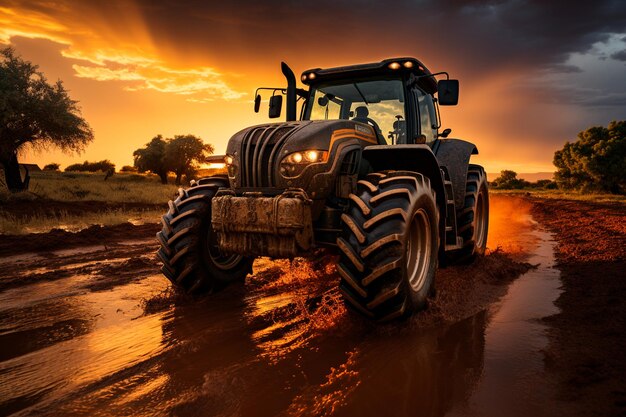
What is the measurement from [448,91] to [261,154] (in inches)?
100

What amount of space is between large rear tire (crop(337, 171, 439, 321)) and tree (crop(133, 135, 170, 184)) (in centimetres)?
4585

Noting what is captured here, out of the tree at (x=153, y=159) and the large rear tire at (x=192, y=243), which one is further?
the tree at (x=153, y=159)

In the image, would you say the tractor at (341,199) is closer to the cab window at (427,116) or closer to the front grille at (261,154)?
the front grille at (261,154)

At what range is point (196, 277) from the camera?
472 cm

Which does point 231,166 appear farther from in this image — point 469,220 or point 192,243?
point 469,220

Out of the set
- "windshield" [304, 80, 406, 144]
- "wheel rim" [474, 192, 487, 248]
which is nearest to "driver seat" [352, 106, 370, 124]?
"windshield" [304, 80, 406, 144]

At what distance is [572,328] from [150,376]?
11.9 feet

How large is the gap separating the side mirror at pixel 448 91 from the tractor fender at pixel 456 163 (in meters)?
1.31

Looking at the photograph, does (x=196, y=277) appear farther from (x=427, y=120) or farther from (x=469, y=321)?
(x=427, y=120)

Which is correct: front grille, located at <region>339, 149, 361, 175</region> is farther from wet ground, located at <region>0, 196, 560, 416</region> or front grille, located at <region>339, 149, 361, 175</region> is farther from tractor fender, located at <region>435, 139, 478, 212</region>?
tractor fender, located at <region>435, 139, 478, 212</region>

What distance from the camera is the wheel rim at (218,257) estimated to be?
484cm

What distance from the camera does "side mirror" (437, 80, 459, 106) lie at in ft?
16.9

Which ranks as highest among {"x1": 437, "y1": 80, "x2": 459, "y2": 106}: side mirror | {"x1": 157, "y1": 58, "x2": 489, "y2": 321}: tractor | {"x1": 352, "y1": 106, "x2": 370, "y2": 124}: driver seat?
{"x1": 437, "y1": 80, "x2": 459, "y2": 106}: side mirror

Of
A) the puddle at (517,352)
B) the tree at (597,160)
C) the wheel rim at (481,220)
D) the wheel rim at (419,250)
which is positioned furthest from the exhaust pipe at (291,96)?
the tree at (597,160)
